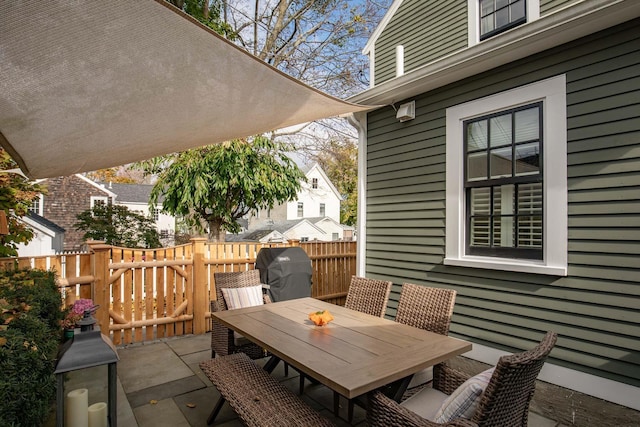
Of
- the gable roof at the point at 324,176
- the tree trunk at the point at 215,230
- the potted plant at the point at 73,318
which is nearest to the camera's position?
the potted plant at the point at 73,318

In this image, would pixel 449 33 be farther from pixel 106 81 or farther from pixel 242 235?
pixel 242 235

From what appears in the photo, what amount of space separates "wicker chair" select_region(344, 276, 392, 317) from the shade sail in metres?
1.55

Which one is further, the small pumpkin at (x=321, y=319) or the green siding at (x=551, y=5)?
the green siding at (x=551, y=5)

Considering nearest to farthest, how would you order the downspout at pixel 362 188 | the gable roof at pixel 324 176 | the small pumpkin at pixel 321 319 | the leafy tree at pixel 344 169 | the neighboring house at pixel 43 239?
the small pumpkin at pixel 321 319 < the downspout at pixel 362 188 < the leafy tree at pixel 344 169 < the neighboring house at pixel 43 239 < the gable roof at pixel 324 176

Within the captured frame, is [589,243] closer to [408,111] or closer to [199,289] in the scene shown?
[408,111]

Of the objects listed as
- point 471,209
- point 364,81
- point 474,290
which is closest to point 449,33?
point 471,209

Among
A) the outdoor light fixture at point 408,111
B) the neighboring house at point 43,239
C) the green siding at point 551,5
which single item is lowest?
the neighboring house at point 43,239

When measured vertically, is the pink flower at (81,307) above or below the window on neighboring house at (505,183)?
below

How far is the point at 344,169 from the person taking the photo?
19.5m

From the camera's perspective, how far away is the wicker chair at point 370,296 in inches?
122

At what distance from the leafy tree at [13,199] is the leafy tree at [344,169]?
898 cm

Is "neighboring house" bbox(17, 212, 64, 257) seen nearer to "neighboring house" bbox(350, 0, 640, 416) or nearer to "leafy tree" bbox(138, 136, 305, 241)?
"leafy tree" bbox(138, 136, 305, 241)

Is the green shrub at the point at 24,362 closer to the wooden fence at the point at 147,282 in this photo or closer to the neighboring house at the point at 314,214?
the wooden fence at the point at 147,282

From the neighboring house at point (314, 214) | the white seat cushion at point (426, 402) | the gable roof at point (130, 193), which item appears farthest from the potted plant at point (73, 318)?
the gable roof at point (130, 193)
